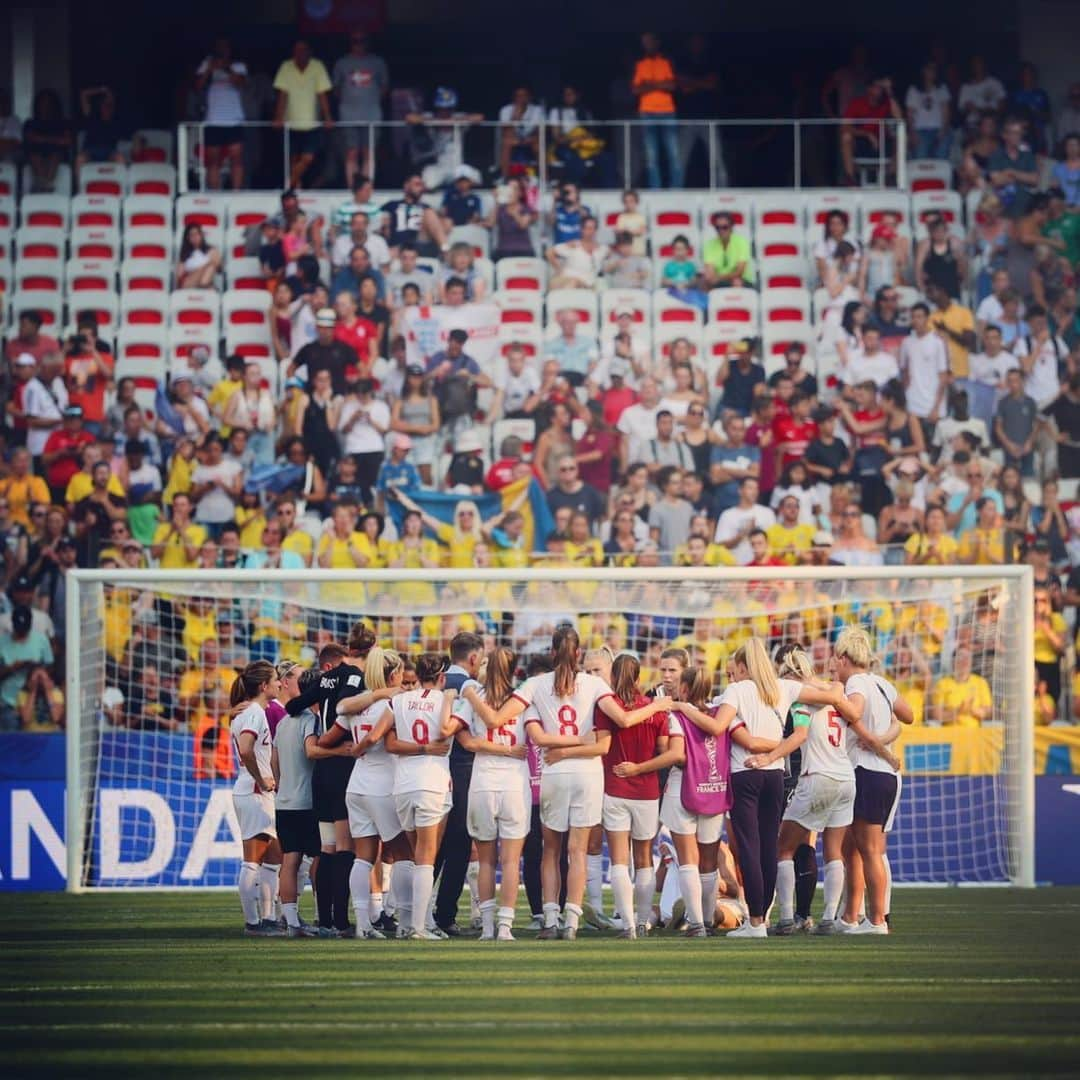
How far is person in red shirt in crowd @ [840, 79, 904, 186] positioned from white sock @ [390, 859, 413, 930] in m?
13.1

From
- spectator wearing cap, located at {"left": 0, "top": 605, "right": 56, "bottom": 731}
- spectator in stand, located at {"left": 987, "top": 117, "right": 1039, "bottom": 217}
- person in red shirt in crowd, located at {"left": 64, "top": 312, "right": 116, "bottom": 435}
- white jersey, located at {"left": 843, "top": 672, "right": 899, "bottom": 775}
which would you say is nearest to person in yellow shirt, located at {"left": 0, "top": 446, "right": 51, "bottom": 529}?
person in red shirt in crowd, located at {"left": 64, "top": 312, "right": 116, "bottom": 435}

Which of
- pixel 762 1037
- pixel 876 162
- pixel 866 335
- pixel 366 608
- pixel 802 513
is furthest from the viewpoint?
pixel 876 162

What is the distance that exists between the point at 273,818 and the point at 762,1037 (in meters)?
5.07

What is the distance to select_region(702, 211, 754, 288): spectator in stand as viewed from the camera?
21422 mm

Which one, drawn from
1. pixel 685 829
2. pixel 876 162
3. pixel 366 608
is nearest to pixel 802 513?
pixel 366 608

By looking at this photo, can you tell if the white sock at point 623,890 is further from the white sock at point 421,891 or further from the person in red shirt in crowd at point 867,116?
the person in red shirt in crowd at point 867,116

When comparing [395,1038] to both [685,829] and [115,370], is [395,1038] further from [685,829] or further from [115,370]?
[115,370]

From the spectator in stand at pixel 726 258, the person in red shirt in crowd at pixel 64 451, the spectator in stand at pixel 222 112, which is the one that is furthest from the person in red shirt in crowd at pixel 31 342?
the spectator in stand at pixel 726 258

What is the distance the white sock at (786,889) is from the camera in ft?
39.0

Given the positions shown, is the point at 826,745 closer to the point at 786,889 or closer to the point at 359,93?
the point at 786,889

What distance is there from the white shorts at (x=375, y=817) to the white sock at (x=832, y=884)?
2397 mm

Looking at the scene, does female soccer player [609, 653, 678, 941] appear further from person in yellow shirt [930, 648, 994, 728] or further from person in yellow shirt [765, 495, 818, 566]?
person in yellow shirt [765, 495, 818, 566]

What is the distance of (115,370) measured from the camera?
20.4 m

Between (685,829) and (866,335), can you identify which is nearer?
(685,829)
